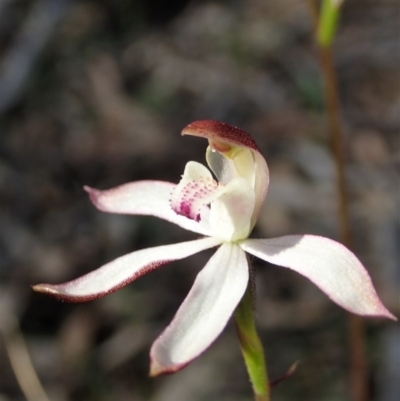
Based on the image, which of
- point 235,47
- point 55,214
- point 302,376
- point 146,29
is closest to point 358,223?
point 302,376

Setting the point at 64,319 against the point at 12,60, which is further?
the point at 12,60

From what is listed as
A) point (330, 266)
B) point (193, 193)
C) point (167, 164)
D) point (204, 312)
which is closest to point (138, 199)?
point (193, 193)

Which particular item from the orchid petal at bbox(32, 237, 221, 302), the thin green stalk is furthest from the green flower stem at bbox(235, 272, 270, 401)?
the thin green stalk

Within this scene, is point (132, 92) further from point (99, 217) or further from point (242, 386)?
point (242, 386)

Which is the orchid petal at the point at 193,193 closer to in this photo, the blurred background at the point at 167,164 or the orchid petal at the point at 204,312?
the orchid petal at the point at 204,312

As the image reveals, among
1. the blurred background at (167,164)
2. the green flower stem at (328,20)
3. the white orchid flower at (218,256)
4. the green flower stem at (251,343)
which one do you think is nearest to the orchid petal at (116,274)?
the white orchid flower at (218,256)

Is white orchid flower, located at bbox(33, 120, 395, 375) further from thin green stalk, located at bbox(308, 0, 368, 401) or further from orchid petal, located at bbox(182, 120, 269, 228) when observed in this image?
thin green stalk, located at bbox(308, 0, 368, 401)

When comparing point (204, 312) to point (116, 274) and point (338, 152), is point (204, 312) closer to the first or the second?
point (116, 274)
